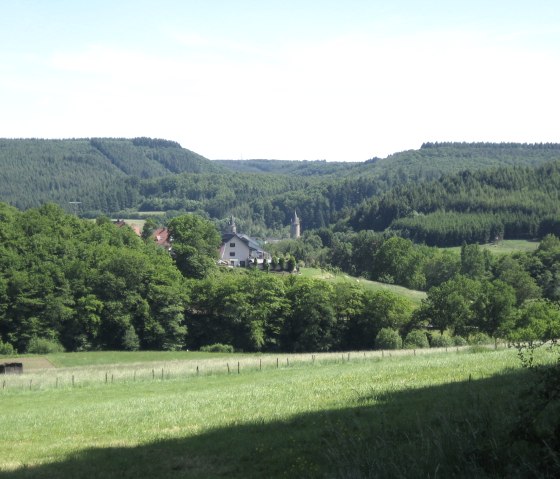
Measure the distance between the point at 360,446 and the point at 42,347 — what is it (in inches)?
2556

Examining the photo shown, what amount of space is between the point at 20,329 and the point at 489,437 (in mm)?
74173

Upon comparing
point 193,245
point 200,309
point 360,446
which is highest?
point 360,446

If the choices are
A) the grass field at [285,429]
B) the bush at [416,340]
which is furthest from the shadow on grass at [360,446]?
the bush at [416,340]

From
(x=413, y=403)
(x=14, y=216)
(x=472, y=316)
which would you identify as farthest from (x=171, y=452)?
(x=14, y=216)

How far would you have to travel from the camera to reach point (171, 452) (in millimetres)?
16359

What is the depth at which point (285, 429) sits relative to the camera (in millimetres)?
17484

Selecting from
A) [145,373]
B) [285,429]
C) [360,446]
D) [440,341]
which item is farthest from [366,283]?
[360,446]

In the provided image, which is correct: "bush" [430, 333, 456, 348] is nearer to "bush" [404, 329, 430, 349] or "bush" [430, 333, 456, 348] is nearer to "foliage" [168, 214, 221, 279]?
"bush" [404, 329, 430, 349]

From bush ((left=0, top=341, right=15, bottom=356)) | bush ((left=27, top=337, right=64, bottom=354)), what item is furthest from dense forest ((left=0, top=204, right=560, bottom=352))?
bush ((left=0, top=341, right=15, bottom=356))

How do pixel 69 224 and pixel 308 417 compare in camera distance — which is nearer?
pixel 308 417

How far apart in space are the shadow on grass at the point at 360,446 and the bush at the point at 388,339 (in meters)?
53.8

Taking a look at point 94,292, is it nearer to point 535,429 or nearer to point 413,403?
point 413,403

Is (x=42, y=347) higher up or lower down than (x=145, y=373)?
lower down

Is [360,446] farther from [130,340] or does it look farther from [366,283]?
[366,283]
